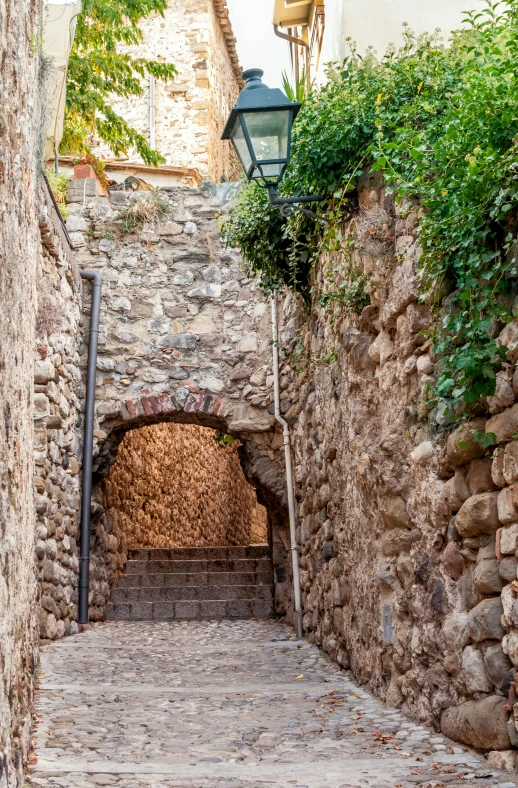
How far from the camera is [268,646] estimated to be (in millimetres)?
5559

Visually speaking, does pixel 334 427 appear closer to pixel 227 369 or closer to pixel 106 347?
pixel 227 369

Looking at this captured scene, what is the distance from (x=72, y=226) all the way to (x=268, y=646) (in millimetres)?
3960

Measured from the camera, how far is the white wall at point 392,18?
14.3 feet

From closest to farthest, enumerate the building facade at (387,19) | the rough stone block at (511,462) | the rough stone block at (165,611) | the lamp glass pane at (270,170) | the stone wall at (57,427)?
the rough stone block at (511,462) → the lamp glass pane at (270,170) → the building facade at (387,19) → the stone wall at (57,427) → the rough stone block at (165,611)

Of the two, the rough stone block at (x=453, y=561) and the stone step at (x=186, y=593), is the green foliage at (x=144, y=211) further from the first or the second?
the rough stone block at (x=453, y=561)

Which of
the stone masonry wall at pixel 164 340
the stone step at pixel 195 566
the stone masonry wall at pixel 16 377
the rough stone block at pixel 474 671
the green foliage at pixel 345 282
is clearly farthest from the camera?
the stone step at pixel 195 566

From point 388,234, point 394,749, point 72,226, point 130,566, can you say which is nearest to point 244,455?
point 130,566

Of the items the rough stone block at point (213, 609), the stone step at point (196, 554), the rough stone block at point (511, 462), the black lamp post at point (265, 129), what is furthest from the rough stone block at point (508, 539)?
the stone step at point (196, 554)

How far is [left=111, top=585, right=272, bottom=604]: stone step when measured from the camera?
7.73 m

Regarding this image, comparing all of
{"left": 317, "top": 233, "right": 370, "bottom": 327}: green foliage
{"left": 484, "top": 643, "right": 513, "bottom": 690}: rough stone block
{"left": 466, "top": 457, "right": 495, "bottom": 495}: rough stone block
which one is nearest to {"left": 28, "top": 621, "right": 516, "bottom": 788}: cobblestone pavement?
{"left": 484, "top": 643, "right": 513, "bottom": 690}: rough stone block

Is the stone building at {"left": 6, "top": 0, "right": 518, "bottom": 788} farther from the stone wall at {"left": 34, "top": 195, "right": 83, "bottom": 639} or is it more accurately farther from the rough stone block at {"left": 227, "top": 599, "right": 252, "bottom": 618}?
the rough stone block at {"left": 227, "top": 599, "right": 252, "bottom": 618}

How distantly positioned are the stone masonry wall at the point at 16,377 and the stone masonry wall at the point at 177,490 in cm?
487

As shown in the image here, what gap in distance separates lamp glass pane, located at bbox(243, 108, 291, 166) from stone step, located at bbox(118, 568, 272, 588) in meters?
4.77

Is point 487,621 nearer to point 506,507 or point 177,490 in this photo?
point 506,507
